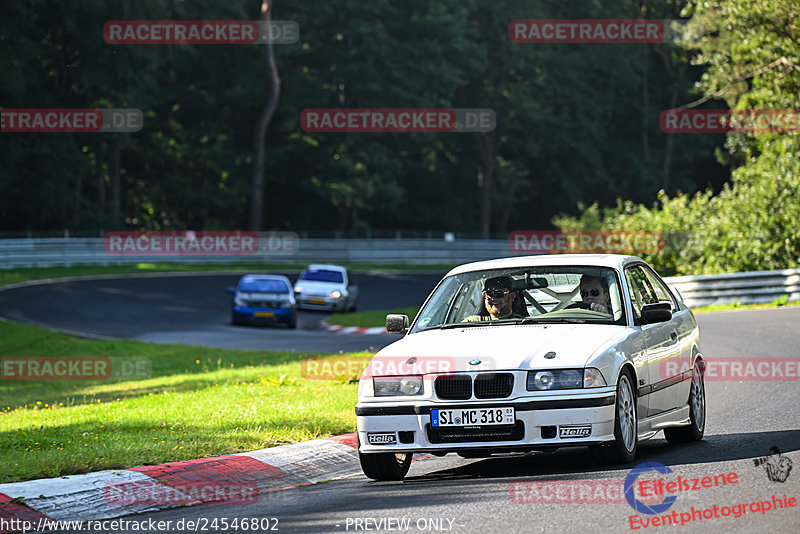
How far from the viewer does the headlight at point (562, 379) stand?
8492mm

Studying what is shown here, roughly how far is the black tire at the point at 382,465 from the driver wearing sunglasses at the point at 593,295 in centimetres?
198

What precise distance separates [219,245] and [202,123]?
38.3 feet

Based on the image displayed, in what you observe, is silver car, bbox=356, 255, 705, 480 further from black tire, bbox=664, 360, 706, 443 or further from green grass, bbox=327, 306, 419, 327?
green grass, bbox=327, 306, 419, 327

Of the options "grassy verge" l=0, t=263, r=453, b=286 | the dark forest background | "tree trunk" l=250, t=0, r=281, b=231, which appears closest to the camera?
"grassy verge" l=0, t=263, r=453, b=286

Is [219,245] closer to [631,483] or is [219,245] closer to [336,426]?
[336,426]

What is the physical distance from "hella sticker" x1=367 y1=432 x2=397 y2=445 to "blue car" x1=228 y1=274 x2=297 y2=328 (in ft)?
77.9

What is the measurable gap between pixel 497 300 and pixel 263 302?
2292cm

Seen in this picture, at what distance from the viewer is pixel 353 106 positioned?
7162cm

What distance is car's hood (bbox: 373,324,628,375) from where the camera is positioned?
28.1 ft

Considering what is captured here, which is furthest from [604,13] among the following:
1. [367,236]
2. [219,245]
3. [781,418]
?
[781,418]

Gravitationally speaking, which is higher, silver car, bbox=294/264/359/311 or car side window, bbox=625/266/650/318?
car side window, bbox=625/266/650/318

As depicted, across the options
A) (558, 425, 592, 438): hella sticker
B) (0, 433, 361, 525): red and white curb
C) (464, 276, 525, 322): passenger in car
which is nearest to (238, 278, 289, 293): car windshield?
(0, 433, 361, 525): red and white curb

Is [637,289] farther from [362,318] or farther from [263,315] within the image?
[362,318]

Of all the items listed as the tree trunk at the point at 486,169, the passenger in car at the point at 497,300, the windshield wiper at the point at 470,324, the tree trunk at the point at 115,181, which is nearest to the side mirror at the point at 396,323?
the windshield wiper at the point at 470,324
